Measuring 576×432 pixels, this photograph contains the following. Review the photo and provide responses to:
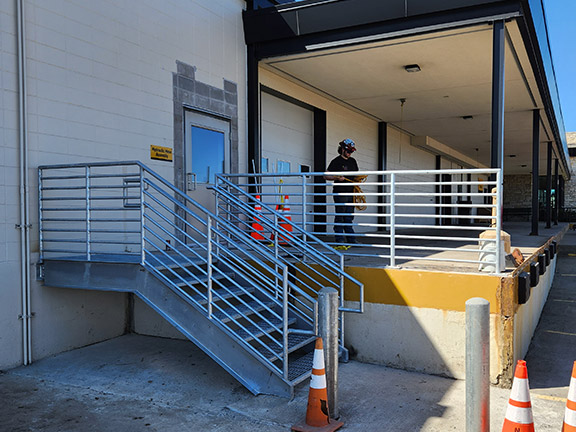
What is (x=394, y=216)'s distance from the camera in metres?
5.20

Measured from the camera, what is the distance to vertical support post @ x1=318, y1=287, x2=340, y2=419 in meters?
3.78

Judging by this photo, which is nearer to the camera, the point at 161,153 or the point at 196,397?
the point at 196,397

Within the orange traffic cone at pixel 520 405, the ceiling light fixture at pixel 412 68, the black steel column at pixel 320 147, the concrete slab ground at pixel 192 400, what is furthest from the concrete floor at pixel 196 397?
the black steel column at pixel 320 147

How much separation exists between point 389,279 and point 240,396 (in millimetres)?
2042

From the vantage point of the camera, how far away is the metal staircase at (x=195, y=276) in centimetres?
448

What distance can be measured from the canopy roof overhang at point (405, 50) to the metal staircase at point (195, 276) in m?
3.33

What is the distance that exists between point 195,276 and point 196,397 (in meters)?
1.10

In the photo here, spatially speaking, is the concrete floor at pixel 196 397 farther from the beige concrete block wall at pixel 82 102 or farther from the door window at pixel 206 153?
the door window at pixel 206 153

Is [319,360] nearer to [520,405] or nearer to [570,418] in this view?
[520,405]

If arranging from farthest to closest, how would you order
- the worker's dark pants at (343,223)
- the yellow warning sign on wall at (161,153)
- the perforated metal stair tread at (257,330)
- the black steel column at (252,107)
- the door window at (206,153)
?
the black steel column at (252,107), the door window at (206,153), the worker's dark pants at (343,223), the yellow warning sign on wall at (161,153), the perforated metal stair tread at (257,330)

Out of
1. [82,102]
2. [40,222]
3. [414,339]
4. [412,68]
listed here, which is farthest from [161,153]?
[412,68]

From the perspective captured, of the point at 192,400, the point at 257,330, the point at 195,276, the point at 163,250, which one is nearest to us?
the point at 192,400

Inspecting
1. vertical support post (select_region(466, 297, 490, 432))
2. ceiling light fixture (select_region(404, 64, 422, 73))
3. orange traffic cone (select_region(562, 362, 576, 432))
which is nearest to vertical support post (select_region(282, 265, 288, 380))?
vertical support post (select_region(466, 297, 490, 432))

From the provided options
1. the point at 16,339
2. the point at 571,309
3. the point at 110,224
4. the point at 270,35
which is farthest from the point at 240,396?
the point at 571,309
